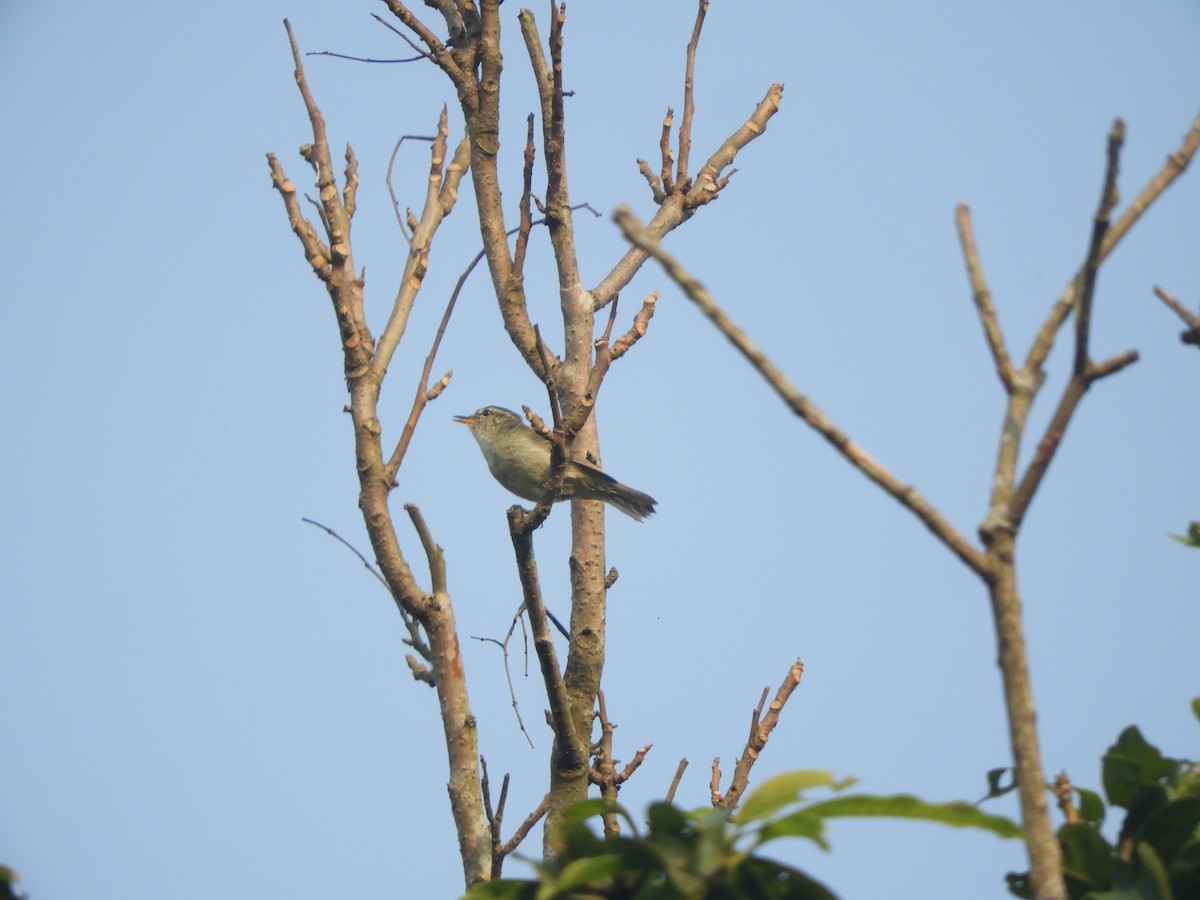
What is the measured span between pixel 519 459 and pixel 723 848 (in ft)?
19.8

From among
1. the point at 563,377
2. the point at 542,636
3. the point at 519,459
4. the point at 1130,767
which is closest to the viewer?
the point at 1130,767

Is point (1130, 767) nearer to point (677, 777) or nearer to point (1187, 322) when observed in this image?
point (1187, 322)

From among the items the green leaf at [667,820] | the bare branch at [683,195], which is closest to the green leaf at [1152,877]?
the green leaf at [667,820]

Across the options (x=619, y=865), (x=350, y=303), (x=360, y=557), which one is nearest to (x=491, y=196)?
(x=350, y=303)

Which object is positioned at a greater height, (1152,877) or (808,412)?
(808,412)

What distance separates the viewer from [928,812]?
1.47 metres

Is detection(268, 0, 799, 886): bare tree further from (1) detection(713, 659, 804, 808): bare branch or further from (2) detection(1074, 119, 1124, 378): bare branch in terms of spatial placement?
(2) detection(1074, 119, 1124, 378): bare branch

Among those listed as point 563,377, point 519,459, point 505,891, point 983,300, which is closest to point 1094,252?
point 983,300

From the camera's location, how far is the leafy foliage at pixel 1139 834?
165 centimetres

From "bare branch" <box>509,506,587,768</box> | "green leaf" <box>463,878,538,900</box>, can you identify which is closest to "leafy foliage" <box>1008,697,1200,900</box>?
"green leaf" <box>463,878,538,900</box>

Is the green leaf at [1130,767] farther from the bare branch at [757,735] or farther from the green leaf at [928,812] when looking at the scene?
the bare branch at [757,735]

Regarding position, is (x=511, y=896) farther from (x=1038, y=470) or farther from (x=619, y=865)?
(x=1038, y=470)

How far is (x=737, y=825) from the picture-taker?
5.00ft

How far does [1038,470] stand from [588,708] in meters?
3.15
